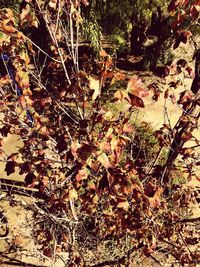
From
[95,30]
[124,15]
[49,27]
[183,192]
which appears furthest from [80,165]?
[124,15]

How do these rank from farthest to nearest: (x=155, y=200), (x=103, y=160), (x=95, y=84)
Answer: (x=155, y=200), (x=103, y=160), (x=95, y=84)

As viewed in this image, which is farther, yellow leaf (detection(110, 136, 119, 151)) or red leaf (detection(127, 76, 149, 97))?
yellow leaf (detection(110, 136, 119, 151))

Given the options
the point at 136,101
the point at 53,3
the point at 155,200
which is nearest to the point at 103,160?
the point at 136,101

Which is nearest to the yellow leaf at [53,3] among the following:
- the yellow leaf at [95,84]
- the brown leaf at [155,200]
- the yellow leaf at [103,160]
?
the yellow leaf at [95,84]

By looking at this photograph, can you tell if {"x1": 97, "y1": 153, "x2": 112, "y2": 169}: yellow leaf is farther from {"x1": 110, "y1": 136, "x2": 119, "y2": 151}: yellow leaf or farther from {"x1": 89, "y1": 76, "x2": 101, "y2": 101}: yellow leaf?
{"x1": 89, "y1": 76, "x2": 101, "y2": 101}: yellow leaf

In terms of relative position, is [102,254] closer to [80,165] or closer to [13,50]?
[80,165]

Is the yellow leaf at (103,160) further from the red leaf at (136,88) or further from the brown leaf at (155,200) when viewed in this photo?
the brown leaf at (155,200)

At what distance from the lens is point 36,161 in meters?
3.71

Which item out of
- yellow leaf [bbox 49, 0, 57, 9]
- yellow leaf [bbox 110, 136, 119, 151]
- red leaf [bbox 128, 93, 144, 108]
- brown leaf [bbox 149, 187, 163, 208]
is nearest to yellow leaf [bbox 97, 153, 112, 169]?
yellow leaf [bbox 110, 136, 119, 151]

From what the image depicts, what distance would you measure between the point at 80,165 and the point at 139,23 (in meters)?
10.1

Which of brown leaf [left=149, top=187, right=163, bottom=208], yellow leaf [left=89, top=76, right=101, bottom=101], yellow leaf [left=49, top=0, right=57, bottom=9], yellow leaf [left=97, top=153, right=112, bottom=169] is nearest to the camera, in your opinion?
yellow leaf [left=89, top=76, right=101, bottom=101]

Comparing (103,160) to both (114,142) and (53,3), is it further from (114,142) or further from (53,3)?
(53,3)

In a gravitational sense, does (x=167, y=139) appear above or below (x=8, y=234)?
above

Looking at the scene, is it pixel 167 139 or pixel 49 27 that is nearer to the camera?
pixel 49 27
